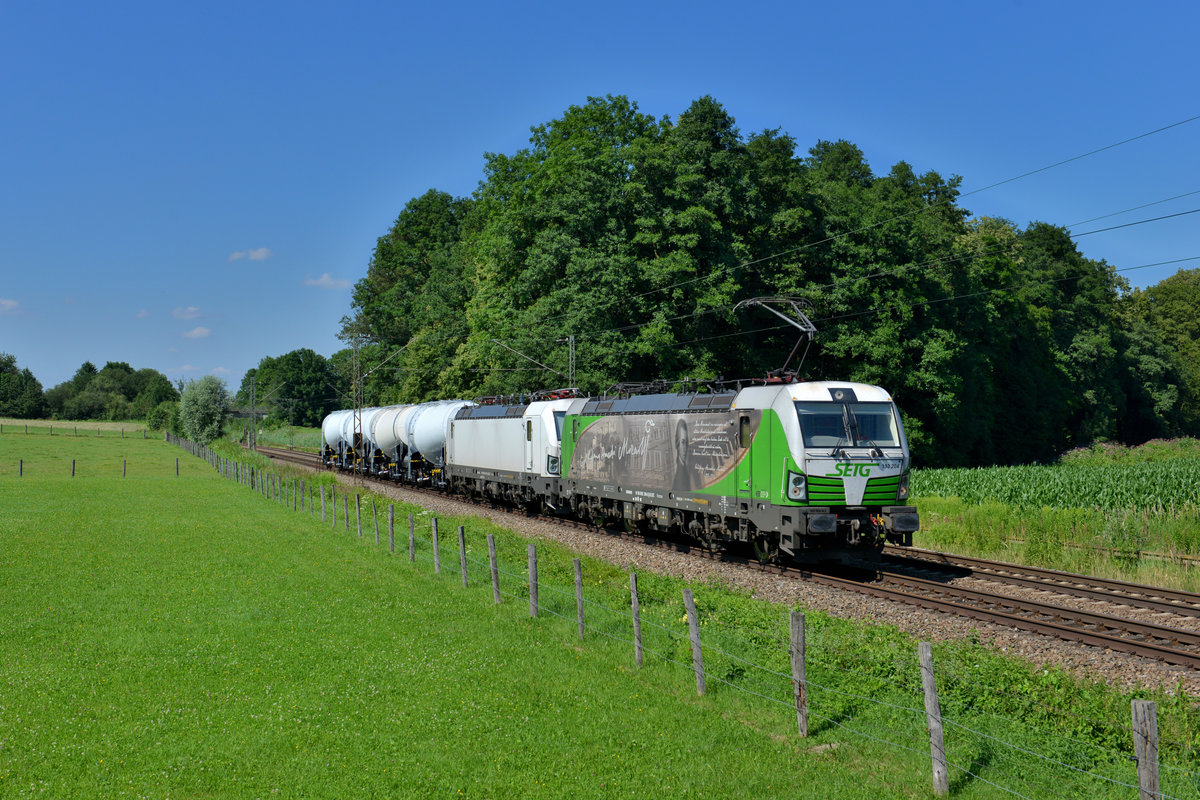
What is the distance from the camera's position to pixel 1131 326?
92.9 m

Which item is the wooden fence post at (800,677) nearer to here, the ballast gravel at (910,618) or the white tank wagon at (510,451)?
the ballast gravel at (910,618)

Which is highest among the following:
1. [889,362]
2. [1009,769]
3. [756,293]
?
[756,293]

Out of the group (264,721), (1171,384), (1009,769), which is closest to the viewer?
(1009,769)

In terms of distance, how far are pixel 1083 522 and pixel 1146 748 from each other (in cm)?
1948

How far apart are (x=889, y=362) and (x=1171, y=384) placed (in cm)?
6154

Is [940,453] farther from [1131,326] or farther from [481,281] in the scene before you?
[1131,326]

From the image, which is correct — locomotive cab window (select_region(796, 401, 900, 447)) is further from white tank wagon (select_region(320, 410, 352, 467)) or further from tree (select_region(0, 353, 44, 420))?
tree (select_region(0, 353, 44, 420))

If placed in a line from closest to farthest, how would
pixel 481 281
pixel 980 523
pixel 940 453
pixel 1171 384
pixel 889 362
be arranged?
pixel 980 523
pixel 889 362
pixel 940 453
pixel 481 281
pixel 1171 384

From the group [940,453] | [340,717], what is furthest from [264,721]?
[940,453]

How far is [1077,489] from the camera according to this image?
28984 mm

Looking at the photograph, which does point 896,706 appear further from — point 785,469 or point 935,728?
point 785,469

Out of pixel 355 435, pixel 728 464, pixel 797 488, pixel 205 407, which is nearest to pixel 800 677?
pixel 797 488

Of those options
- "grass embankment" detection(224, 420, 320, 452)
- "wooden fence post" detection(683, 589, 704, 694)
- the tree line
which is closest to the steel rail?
"wooden fence post" detection(683, 589, 704, 694)

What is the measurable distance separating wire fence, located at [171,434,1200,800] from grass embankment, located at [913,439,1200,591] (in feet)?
35.1
